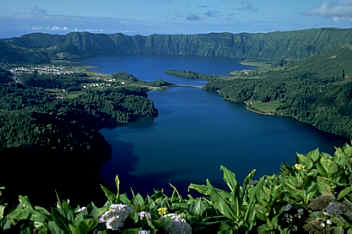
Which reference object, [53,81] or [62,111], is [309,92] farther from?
[53,81]

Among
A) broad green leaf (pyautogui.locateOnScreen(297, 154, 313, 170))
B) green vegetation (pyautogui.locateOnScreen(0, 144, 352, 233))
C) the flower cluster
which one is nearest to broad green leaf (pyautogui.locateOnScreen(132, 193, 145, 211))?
green vegetation (pyautogui.locateOnScreen(0, 144, 352, 233))

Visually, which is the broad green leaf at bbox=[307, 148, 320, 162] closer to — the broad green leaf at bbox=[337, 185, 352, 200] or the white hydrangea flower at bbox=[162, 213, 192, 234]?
the broad green leaf at bbox=[337, 185, 352, 200]

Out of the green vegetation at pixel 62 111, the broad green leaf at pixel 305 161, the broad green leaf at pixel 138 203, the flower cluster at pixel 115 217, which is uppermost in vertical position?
the flower cluster at pixel 115 217

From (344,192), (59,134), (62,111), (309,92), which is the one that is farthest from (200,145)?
(309,92)

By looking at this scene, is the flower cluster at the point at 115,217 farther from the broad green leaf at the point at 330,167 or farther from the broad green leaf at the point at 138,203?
the broad green leaf at the point at 330,167

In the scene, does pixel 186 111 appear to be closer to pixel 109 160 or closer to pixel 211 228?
pixel 109 160

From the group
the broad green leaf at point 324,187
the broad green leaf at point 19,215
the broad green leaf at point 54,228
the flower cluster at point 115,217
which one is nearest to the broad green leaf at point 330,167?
the broad green leaf at point 324,187
